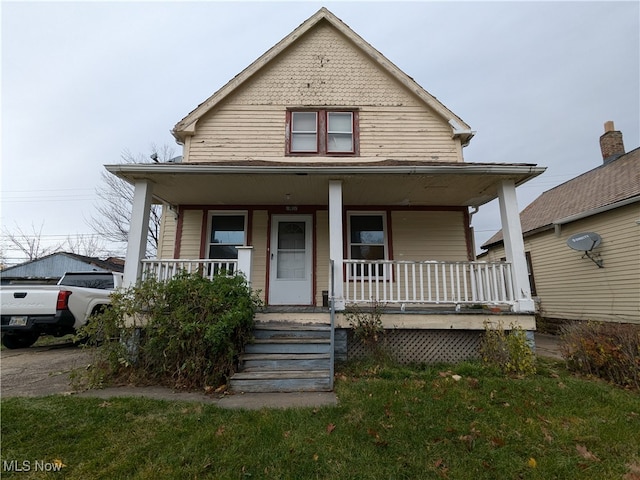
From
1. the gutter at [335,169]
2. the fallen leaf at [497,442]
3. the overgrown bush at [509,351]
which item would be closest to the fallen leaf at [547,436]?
the fallen leaf at [497,442]

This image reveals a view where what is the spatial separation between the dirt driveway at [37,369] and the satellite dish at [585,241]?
12.4 m

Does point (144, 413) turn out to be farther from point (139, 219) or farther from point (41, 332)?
point (41, 332)

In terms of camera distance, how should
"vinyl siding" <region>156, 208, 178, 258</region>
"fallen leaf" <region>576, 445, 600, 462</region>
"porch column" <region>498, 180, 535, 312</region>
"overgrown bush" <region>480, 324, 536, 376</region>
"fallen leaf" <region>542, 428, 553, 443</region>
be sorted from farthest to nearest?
"vinyl siding" <region>156, 208, 178, 258</region>, "porch column" <region>498, 180, 535, 312</region>, "overgrown bush" <region>480, 324, 536, 376</region>, "fallen leaf" <region>542, 428, 553, 443</region>, "fallen leaf" <region>576, 445, 600, 462</region>

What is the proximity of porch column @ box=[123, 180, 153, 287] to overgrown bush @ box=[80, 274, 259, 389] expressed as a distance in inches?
25.5

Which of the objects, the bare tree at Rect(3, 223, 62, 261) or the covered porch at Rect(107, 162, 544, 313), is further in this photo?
the bare tree at Rect(3, 223, 62, 261)

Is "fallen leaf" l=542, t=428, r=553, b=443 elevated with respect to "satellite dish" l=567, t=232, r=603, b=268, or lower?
lower

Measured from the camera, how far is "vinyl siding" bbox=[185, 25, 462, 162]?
26.6 feet

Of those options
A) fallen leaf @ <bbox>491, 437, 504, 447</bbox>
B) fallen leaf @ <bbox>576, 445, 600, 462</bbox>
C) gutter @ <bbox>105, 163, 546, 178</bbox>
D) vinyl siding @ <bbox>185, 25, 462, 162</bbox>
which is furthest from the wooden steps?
vinyl siding @ <bbox>185, 25, 462, 162</bbox>

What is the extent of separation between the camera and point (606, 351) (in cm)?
460

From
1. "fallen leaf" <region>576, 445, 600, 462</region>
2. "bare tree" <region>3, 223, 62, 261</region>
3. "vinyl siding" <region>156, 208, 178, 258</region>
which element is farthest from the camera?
"bare tree" <region>3, 223, 62, 261</region>

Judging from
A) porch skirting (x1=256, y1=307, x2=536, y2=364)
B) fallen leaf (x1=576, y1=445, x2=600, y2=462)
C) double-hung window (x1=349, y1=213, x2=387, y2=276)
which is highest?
double-hung window (x1=349, y1=213, x2=387, y2=276)

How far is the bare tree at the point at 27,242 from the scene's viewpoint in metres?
31.6

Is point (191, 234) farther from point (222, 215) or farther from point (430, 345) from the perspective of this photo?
point (430, 345)

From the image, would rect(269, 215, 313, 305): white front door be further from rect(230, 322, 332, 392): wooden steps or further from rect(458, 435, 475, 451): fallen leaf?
rect(458, 435, 475, 451): fallen leaf
